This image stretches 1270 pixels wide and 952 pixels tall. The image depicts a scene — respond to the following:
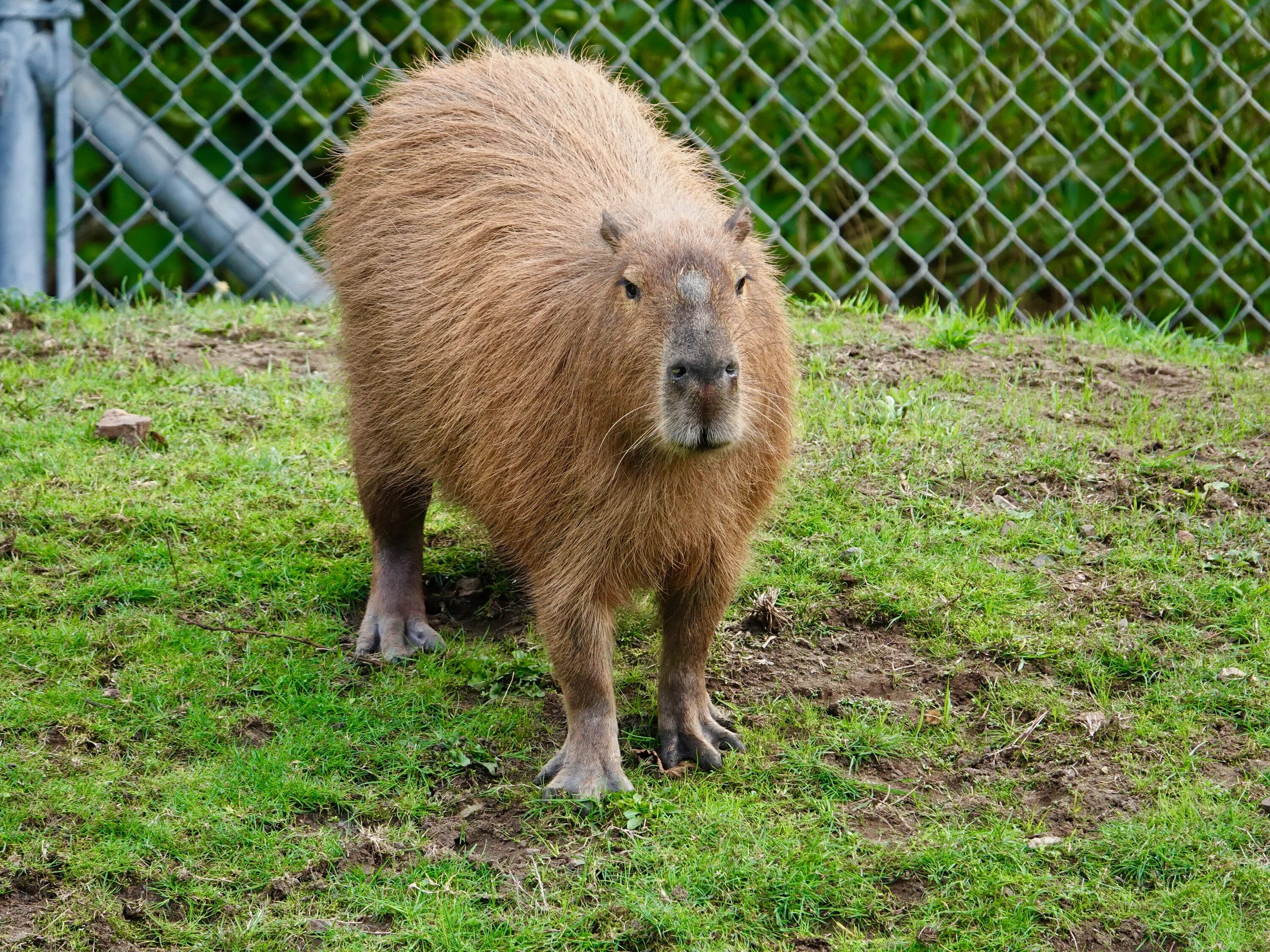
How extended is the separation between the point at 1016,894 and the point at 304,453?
2707 millimetres

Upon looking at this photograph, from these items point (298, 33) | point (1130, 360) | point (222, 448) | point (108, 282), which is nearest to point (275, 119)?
point (298, 33)

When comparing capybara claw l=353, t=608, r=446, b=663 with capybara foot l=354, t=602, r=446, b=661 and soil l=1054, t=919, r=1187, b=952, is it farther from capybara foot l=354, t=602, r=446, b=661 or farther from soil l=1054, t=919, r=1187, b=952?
soil l=1054, t=919, r=1187, b=952

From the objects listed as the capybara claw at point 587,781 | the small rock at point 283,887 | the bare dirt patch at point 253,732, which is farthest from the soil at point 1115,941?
the bare dirt patch at point 253,732

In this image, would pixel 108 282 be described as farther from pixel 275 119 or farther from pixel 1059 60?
pixel 1059 60

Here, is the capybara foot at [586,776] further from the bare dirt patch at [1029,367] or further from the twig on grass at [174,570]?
the bare dirt patch at [1029,367]

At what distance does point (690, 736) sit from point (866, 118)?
3.51m

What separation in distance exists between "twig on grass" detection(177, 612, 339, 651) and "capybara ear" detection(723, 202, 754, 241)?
1.57 meters

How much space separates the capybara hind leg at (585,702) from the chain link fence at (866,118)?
2.94 metres

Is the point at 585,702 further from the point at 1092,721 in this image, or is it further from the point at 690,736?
the point at 1092,721

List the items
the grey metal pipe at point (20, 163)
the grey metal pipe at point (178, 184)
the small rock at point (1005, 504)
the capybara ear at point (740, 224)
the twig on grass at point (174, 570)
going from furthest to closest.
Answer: the grey metal pipe at point (178, 184)
the grey metal pipe at point (20, 163)
the small rock at point (1005, 504)
the twig on grass at point (174, 570)
the capybara ear at point (740, 224)

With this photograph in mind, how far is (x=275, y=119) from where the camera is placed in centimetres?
620

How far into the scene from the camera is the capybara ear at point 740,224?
3449mm

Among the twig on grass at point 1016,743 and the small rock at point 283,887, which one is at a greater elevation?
the twig on grass at point 1016,743

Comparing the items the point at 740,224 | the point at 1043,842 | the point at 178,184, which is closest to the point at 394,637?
the point at 740,224
